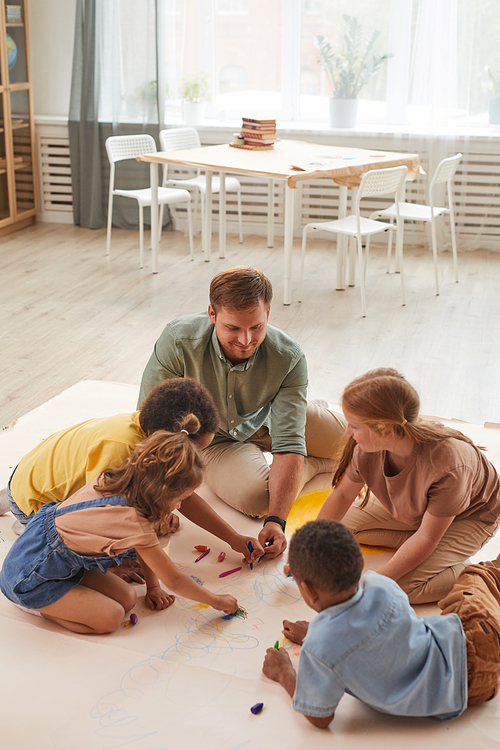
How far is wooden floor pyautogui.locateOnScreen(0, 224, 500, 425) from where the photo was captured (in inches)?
120

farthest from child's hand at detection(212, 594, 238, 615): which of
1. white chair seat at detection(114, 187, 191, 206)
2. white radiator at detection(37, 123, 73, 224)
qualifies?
white radiator at detection(37, 123, 73, 224)

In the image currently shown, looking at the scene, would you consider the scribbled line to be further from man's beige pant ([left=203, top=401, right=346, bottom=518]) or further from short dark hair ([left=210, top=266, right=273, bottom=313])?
short dark hair ([left=210, top=266, right=273, bottom=313])

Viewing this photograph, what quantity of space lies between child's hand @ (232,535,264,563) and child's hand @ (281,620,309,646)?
0.28m

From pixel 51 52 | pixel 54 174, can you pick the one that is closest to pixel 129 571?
pixel 54 174

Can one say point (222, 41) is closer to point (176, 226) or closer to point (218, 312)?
point (176, 226)

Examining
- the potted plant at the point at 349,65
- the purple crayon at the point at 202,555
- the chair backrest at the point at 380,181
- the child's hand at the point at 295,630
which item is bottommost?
the purple crayon at the point at 202,555

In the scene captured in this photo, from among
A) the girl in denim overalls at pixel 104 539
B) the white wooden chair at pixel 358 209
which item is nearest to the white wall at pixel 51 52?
the white wooden chair at pixel 358 209

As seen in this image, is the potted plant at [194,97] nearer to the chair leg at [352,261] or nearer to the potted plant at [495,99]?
the chair leg at [352,261]

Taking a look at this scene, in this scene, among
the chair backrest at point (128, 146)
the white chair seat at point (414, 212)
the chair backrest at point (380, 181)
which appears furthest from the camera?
the chair backrest at point (128, 146)

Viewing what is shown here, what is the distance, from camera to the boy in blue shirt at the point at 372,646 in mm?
1197

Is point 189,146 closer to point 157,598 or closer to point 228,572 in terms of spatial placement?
point 228,572

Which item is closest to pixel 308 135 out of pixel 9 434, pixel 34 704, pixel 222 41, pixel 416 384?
pixel 222 41

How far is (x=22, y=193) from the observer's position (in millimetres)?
→ 5664

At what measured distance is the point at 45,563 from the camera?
1.51 metres
